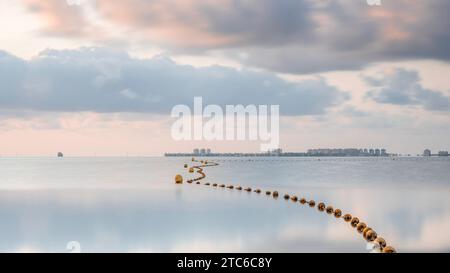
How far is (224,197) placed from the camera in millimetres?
29625

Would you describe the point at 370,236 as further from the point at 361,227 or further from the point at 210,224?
the point at 210,224

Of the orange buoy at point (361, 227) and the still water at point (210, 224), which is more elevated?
the orange buoy at point (361, 227)

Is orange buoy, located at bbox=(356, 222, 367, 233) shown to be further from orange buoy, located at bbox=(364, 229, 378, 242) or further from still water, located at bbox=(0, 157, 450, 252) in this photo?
orange buoy, located at bbox=(364, 229, 378, 242)

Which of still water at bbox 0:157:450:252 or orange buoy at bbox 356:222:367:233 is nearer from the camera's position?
still water at bbox 0:157:450:252

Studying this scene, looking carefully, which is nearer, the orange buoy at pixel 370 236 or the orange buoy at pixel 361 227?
the orange buoy at pixel 370 236

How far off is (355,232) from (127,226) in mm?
8594

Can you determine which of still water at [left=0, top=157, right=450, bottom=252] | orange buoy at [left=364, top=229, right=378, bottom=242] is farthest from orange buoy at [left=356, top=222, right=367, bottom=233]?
orange buoy at [left=364, top=229, right=378, bottom=242]

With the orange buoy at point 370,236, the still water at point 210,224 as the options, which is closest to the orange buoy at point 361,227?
the still water at point 210,224

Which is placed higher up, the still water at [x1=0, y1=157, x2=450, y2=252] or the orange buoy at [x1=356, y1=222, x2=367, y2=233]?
the orange buoy at [x1=356, y1=222, x2=367, y2=233]

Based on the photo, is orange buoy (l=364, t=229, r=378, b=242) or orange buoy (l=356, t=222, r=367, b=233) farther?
orange buoy (l=356, t=222, r=367, b=233)

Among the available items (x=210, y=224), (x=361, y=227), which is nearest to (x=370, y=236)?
(x=361, y=227)

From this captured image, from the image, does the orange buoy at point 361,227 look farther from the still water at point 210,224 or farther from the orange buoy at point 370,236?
the orange buoy at point 370,236
